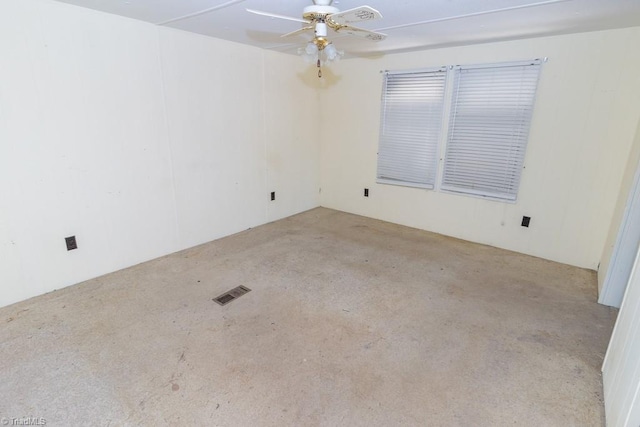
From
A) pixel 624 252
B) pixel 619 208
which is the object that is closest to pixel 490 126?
pixel 619 208

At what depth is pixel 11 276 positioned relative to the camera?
95.3 inches

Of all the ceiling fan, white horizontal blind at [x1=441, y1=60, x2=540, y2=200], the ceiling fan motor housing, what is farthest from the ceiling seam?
white horizontal blind at [x1=441, y1=60, x2=540, y2=200]

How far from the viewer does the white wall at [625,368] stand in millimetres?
1325

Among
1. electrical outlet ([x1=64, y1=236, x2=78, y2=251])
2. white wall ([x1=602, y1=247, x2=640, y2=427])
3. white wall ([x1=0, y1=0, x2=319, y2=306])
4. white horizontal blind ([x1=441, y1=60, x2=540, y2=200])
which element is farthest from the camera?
white horizontal blind ([x1=441, y1=60, x2=540, y2=200])

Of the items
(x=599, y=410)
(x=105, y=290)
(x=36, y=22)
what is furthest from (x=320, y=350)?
(x=36, y=22)

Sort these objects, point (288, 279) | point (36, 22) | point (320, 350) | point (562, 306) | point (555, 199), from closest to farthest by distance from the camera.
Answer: point (320, 350) < point (36, 22) < point (562, 306) < point (288, 279) < point (555, 199)

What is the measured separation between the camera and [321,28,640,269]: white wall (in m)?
2.87

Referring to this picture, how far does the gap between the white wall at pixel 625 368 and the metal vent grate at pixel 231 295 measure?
92.0 inches

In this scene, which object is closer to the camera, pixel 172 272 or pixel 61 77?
pixel 61 77

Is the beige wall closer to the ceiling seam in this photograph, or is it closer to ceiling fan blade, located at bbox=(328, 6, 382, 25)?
ceiling fan blade, located at bbox=(328, 6, 382, 25)

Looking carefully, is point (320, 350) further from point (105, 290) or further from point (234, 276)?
point (105, 290)

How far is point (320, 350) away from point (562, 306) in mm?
2025

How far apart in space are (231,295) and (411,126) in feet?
9.84

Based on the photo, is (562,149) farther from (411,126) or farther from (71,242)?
(71,242)
